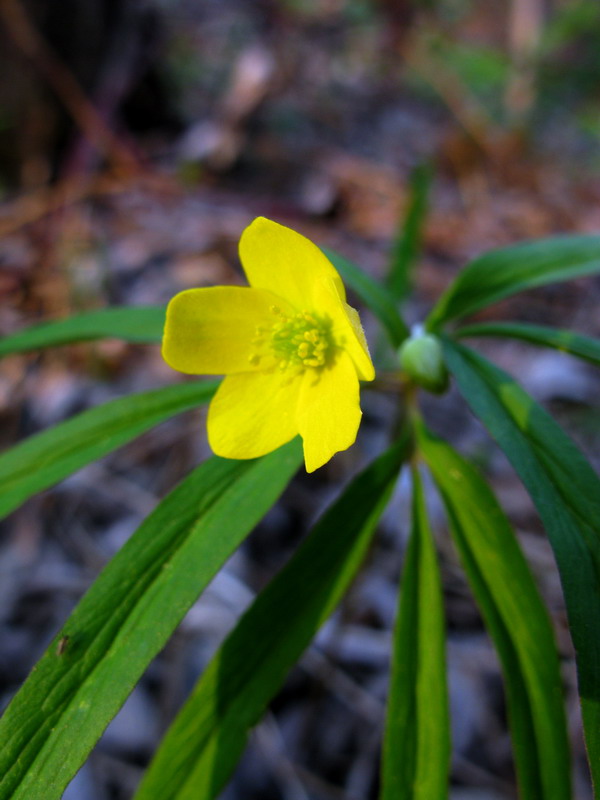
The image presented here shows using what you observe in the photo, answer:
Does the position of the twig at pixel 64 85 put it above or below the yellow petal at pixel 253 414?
above

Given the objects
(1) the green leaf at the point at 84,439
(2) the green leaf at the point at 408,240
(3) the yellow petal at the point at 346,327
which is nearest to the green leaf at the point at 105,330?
(1) the green leaf at the point at 84,439

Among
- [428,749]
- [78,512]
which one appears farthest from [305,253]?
[78,512]

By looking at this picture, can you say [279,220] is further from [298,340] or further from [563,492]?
[563,492]

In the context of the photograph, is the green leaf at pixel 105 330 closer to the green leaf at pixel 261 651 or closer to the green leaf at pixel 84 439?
the green leaf at pixel 84 439

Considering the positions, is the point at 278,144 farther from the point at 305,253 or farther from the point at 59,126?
the point at 305,253

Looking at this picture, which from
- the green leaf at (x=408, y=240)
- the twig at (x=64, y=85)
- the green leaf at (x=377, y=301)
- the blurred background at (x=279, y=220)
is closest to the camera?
the green leaf at (x=377, y=301)

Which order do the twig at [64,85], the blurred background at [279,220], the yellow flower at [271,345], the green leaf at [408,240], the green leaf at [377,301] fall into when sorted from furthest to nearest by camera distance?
the twig at [64,85] < the green leaf at [408,240] < the blurred background at [279,220] < the green leaf at [377,301] < the yellow flower at [271,345]
